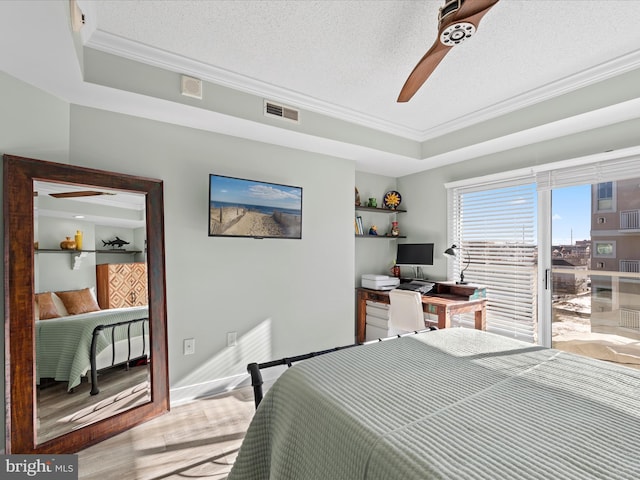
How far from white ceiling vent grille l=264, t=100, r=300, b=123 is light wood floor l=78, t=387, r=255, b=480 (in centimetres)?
229

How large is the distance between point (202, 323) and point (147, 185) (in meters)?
1.15

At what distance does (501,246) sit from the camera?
11.1 ft

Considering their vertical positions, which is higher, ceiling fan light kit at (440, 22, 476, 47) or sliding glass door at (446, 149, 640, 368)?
ceiling fan light kit at (440, 22, 476, 47)

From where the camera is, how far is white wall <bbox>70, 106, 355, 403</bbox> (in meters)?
2.42

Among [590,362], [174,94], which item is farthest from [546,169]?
[174,94]

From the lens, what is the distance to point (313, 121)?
9.18ft

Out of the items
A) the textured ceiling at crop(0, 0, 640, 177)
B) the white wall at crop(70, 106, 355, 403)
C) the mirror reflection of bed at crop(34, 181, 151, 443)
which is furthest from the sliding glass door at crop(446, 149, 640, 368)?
the mirror reflection of bed at crop(34, 181, 151, 443)

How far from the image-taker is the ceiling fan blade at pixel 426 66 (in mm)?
1611

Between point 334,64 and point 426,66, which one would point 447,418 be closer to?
point 426,66

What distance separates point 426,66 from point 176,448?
8.75 feet

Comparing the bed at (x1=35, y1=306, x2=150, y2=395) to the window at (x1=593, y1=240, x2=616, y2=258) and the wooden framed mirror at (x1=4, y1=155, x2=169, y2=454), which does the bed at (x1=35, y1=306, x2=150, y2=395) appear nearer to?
the wooden framed mirror at (x1=4, y1=155, x2=169, y2=454)

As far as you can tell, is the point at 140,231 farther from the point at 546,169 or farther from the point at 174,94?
the point at 546,169

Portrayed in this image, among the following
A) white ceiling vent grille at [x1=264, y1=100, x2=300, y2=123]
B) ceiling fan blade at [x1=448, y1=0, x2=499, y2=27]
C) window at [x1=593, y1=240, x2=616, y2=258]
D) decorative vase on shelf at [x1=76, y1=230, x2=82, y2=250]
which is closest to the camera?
ceiling fan blade at [x1=448, y1=0, x2=499, y2=27]

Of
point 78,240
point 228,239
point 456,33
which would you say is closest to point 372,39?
point 456,33
